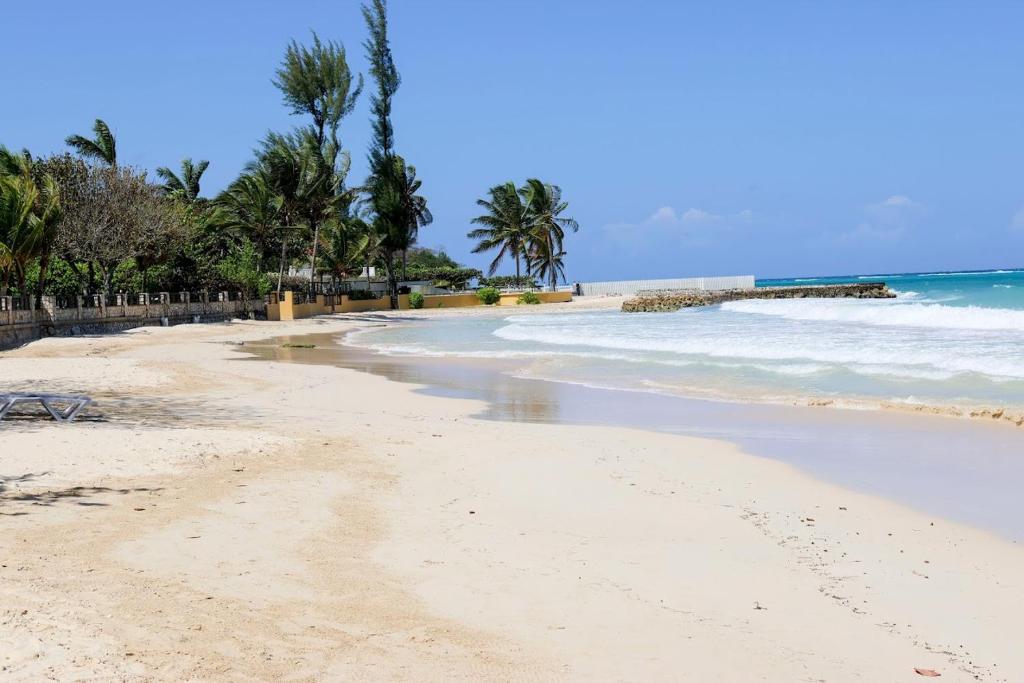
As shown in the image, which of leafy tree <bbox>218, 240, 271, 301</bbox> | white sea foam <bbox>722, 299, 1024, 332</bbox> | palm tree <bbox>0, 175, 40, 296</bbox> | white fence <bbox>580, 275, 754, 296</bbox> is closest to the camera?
palm tree <bbox>0, 175, 40, 296</bbox>

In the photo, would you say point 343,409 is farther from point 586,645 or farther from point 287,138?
point 287,138

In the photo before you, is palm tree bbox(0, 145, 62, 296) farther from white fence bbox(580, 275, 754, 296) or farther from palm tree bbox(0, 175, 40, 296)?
white fence bbox(580, 275, 754, 296)

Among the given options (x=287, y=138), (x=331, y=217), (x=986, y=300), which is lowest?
(x=986, y=300)

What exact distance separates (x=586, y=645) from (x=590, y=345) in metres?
23.8

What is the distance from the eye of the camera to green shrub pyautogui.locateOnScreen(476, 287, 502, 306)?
59.4 meters

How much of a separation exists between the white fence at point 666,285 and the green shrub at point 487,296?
42.7 ft

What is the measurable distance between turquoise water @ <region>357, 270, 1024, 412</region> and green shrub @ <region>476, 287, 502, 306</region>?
1924cm

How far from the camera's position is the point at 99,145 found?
48.6m

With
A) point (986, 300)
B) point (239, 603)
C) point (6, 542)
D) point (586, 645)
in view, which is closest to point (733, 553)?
point (586, 645)

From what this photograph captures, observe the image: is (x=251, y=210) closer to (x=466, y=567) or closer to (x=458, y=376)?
(x=458, y=376)

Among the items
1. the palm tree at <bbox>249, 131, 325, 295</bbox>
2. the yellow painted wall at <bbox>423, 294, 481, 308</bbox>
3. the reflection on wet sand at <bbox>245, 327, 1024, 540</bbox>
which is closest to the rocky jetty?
the yellow painted wall at <bbox>423, 294, 481, 308</bbox>

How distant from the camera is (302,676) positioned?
3.86 m

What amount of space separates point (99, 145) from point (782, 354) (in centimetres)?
3917

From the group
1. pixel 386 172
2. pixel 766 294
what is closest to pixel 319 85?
pixel 386 172
